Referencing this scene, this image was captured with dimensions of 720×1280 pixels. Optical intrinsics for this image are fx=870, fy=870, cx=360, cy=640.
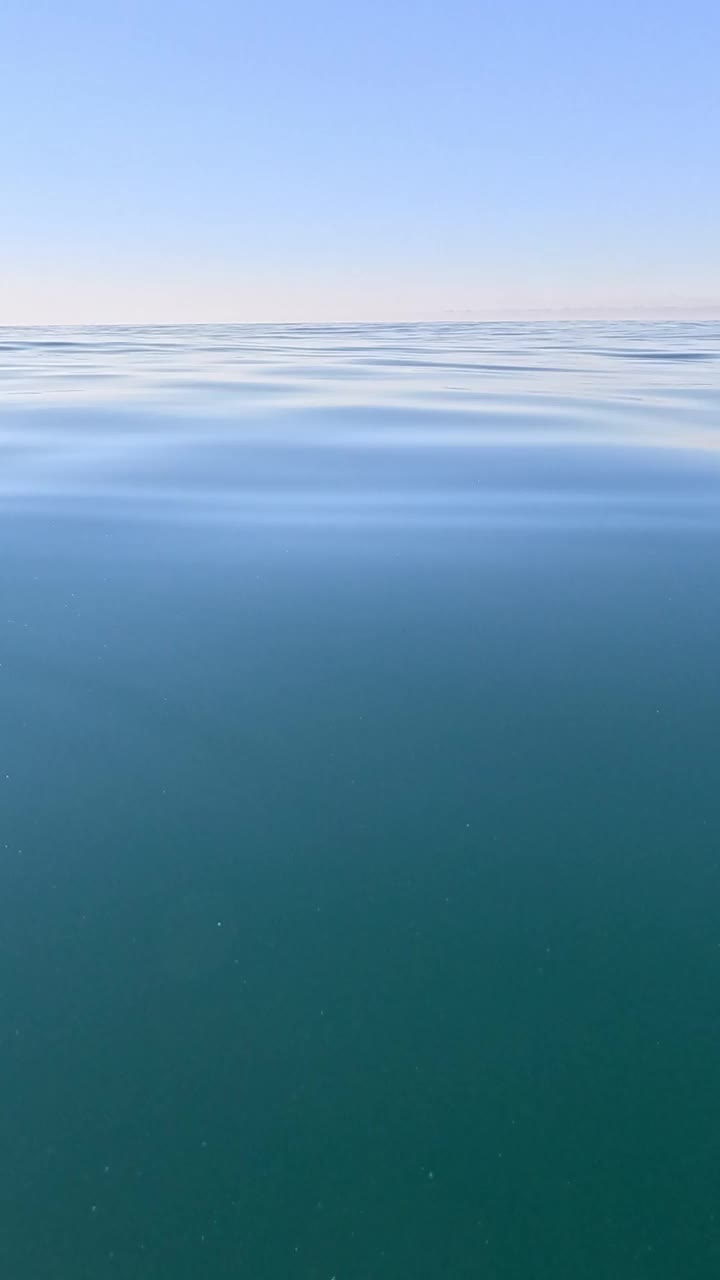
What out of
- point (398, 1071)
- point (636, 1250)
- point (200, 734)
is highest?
point (200, 734)

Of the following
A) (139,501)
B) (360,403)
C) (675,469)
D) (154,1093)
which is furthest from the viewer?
(360,403)

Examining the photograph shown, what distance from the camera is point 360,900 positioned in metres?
2.45

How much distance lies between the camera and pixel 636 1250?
1712 millimetres

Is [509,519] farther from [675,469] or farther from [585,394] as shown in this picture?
[585,394]

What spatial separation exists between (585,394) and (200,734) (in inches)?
425

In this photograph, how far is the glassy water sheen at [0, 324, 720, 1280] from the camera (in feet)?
5.81

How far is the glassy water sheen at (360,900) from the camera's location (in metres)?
1.77

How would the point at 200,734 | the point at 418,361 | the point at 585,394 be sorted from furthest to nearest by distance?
the point at 418,361
the point at 585,394
the point at 200,734

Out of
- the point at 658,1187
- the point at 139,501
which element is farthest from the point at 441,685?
the point at 139,501

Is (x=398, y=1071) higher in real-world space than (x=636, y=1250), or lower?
higher

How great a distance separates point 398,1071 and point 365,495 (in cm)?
457

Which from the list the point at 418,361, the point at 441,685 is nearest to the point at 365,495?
the point at 441,685

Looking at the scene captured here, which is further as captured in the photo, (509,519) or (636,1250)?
(509,519)

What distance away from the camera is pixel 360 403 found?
1143cm
